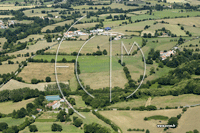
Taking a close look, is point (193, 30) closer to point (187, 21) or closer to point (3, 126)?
point (187, 21)

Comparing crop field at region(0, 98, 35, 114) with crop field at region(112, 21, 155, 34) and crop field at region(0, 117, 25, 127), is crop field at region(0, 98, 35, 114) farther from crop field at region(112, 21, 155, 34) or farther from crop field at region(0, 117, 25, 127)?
crop field at region(112, 21, 155, 34)

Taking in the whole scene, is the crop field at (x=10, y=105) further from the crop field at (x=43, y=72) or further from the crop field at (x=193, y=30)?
the crop field at (x=193, y=30)

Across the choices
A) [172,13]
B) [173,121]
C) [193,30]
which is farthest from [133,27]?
[173,121]

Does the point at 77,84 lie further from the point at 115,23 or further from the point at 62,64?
the point at 115,23

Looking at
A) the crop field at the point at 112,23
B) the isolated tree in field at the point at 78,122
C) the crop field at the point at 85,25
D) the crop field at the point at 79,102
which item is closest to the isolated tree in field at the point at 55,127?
the isolated tree in field at the point at 78,122

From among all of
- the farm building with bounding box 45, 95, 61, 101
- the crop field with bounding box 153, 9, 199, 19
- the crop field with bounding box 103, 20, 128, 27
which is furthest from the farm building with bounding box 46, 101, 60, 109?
the crop field with bounding box 153, 9, 199, 19
